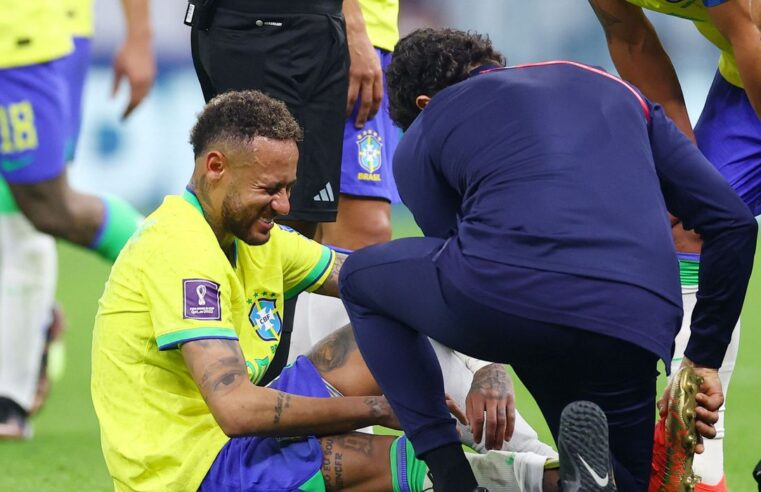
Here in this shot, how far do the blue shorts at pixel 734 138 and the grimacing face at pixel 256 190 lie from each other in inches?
60.3

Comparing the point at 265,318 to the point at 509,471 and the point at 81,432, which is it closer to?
the point at 509,471

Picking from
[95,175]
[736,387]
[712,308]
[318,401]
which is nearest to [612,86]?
[712,308]

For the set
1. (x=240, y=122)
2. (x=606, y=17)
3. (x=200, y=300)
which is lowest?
(x=200, y=300)

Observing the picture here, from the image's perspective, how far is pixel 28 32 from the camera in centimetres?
450

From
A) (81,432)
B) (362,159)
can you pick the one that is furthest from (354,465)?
(81,432)

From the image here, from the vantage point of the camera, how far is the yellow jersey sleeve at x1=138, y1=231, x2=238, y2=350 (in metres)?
3.06

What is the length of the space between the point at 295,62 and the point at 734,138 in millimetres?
1340

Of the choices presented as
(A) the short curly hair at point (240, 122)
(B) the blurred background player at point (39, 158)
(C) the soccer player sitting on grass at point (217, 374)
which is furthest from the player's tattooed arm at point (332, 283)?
(B) the blurred background player at point (39, 158)

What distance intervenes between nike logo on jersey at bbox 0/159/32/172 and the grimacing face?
1.47 metres

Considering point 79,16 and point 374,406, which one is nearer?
point 374,406

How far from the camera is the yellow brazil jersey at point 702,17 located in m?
3.99

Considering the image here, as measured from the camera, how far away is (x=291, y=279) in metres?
3.64

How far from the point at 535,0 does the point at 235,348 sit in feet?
33.1

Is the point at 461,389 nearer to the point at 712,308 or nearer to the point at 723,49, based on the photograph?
the point at 712,308
